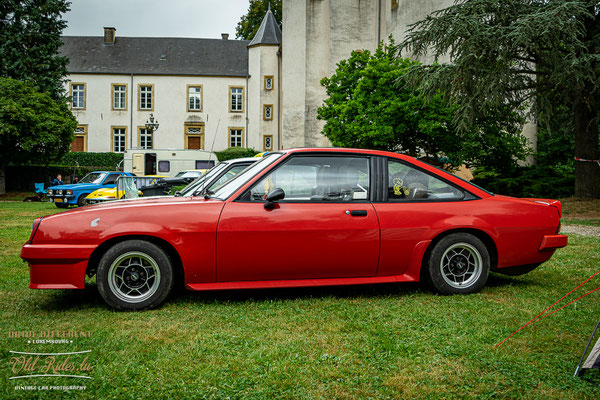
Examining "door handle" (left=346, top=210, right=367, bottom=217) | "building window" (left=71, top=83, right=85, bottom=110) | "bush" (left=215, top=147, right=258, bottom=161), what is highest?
"building window" (left=71, top=83, right=85, bottom=110)

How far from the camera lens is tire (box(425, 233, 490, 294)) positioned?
527 cm

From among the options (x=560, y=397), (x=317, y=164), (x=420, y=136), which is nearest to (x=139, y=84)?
(x=420, y=136)

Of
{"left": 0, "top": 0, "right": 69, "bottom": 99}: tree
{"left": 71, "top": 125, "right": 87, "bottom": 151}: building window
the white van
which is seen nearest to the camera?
the white van

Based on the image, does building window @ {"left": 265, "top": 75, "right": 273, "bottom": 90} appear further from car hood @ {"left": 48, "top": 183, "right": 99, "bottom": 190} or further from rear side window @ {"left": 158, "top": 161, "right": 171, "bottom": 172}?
car hood @ {"left": 48, "top": 183, "right": 99, "bottom": 190}

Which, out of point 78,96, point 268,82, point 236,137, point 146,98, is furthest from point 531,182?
point 78,96

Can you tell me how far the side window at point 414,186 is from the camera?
212 inches

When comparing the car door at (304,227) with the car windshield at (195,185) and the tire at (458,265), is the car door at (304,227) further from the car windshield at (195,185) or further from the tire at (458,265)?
the car windshield at (195,185)

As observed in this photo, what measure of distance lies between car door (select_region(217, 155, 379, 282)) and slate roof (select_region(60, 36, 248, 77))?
44.4 m

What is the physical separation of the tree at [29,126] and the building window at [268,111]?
796 inches

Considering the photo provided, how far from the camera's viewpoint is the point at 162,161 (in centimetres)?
3072

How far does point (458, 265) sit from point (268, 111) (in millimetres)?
43047

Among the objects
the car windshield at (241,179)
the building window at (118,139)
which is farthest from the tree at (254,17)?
the car windshield at (241,179)

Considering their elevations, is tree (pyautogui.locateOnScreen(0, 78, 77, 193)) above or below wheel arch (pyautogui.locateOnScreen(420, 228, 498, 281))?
above

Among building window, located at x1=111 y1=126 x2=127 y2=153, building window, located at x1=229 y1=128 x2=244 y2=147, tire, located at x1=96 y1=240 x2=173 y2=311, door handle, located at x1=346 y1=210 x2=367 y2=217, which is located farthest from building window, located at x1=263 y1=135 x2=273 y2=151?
tire, located at x1=96 y1=240 x2=173 y2=311
